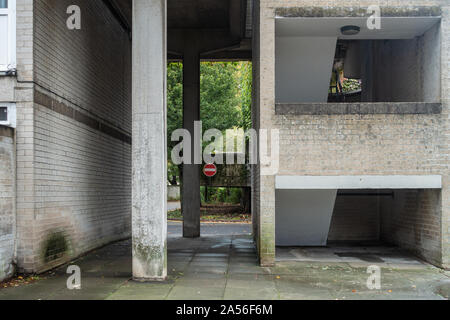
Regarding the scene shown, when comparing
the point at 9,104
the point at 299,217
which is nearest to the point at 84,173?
the point at 9,104

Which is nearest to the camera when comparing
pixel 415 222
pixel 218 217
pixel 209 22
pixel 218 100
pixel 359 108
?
pixel 359 108

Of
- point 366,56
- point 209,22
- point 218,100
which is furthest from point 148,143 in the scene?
point 218,100

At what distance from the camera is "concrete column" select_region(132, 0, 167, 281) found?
850 centimetres

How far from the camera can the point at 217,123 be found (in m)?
25.1

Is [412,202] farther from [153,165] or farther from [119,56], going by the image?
[119,56]

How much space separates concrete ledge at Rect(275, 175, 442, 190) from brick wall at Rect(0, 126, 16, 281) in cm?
530

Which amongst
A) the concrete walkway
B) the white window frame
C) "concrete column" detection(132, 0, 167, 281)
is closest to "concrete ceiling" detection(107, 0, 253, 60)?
the white window frame

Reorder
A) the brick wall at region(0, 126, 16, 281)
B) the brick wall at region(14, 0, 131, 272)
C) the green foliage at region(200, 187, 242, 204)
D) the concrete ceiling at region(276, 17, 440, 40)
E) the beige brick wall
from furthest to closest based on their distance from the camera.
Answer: the green foliage at region(200, 187, 242, 204) < the concrete ceiling at region(276, 17, 440, 40) < the beige brick wall < the brick wall at region(14, 0, 131, 272) < the brick wall at region(0, 126, 16, 281)

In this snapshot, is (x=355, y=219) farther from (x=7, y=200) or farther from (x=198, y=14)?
(x=7, y=200)

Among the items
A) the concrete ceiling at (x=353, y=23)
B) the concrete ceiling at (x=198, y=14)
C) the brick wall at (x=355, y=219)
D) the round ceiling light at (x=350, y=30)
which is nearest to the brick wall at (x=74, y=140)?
the concrete ceiling at (x=198, y=14)

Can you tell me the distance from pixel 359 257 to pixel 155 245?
5.38 metres

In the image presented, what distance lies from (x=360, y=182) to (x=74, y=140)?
662 cm

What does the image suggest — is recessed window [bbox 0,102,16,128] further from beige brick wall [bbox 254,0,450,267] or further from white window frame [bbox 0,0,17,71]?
beige brick wall [bbox 254,0,450,267]

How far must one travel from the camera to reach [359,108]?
1023 centimetres
